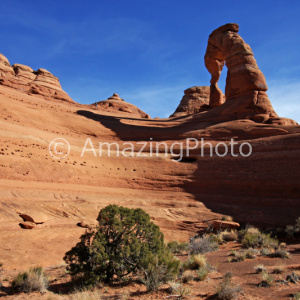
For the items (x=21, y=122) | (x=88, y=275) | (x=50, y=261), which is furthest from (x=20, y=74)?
(x=88, y=275)

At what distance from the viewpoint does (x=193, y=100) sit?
47125 millimetres

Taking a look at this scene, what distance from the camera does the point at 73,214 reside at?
13.9 metres

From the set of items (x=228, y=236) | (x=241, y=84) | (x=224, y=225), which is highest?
(x=241, y=84)

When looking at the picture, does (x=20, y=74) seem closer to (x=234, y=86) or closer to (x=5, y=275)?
(x=234, y=86)

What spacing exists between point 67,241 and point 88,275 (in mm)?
4806

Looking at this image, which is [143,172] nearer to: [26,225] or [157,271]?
[26,225]

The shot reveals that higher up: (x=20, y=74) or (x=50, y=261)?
(x=20, y=74)

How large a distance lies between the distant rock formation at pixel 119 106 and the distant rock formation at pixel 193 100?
643 cm

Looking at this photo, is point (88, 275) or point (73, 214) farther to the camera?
point (73, 214)

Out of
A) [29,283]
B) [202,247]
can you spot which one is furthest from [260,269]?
[29,283]

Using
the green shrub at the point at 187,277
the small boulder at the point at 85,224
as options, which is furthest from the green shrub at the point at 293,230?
the small boulder at the point at 85,224

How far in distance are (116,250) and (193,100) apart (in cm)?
4175

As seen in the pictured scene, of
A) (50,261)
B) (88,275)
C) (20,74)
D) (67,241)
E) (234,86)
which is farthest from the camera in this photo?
(20,74)

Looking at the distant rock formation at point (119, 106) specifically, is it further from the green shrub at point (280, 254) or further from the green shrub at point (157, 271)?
the green shrub at point (157, 271)
